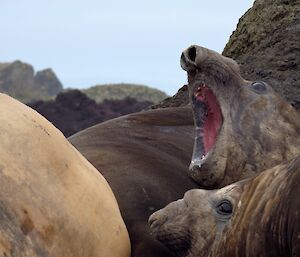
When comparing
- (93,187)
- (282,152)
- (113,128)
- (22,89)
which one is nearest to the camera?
(93,187)

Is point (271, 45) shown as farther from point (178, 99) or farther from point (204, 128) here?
point (204, 128)

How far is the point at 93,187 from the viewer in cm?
434

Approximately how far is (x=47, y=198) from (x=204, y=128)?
1516 mm

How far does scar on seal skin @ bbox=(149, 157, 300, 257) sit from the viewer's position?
3.51m

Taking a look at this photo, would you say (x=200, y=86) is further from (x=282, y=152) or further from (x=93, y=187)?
(x=93, y=187)

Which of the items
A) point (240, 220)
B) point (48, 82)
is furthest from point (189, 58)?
point (48, 82)

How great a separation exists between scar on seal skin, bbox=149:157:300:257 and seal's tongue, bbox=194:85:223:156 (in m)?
0.82

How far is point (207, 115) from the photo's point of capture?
215 inches

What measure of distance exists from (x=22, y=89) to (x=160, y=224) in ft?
96.1

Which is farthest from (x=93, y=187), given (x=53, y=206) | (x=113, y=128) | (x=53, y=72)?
(x=53, y=72)

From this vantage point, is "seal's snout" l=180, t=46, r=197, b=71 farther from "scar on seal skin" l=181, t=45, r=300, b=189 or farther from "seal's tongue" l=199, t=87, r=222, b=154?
"seal's tongue" l=199, t=87, r=222, b=154

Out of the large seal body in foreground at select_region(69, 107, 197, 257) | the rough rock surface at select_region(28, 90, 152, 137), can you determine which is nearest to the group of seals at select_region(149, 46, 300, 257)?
the large seal body in foreground at select_region(69, 107, 197, 257)

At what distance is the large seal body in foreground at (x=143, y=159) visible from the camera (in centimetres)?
484

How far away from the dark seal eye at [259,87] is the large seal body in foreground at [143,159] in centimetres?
50
